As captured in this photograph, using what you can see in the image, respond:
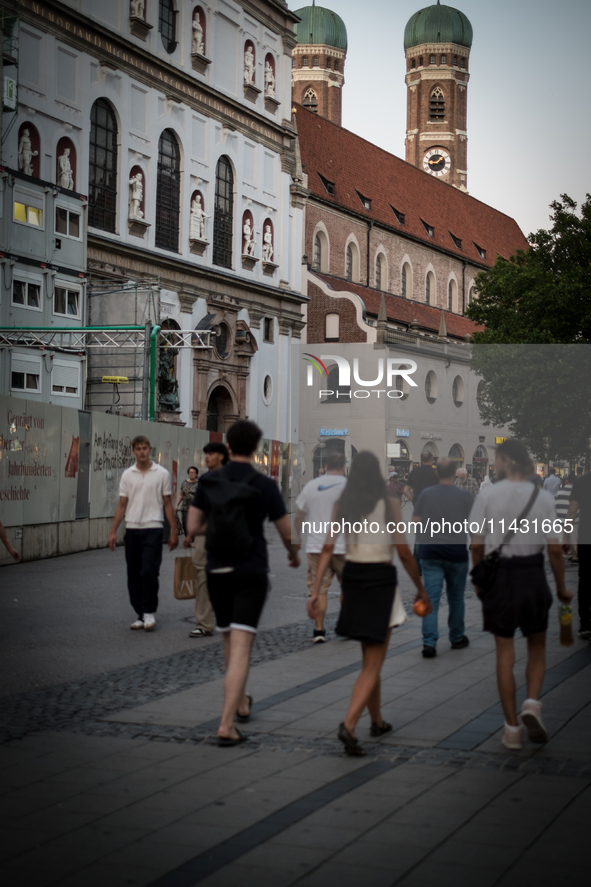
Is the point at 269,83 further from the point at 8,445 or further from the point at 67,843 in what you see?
the point at 67,843

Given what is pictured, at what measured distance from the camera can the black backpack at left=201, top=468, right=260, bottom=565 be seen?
6684 millimetres

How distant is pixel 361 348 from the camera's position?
11531 millimetres

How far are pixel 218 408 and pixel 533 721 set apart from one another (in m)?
39.5

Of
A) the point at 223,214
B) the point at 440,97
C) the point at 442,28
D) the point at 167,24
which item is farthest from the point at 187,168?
the point at 442,28

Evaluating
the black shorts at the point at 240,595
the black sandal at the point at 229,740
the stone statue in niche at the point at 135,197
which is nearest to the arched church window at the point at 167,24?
the stone statue in niche at the point at 135,197

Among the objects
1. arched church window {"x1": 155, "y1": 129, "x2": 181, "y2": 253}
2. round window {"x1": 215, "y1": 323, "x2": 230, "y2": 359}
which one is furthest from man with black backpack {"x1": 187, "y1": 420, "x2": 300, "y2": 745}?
round window {"x1": 215, "y1": 323, "x2": 230, "y2": 359}

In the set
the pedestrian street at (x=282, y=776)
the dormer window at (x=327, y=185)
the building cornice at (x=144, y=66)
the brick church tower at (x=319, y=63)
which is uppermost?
the brick church tower at (x=319, y=63)

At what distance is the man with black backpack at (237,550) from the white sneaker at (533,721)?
1.67 m

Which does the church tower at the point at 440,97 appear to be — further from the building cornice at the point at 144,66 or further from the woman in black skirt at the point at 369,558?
the woman in black skirt at the point at 369,558

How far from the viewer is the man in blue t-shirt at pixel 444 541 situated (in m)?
10.3

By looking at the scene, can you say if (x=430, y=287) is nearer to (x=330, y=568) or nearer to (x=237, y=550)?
(x=330, y=568)

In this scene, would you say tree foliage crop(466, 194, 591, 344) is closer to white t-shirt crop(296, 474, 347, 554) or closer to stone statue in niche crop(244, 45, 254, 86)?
stone statue in niche crop(244, 45, 254, 86)

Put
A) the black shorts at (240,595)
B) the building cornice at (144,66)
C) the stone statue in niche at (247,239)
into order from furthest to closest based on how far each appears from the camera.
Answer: the stone statue in niche at (247,239), the building cornice at (144,66), the black shorts at (240,595)

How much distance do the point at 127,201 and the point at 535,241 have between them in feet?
45.5
